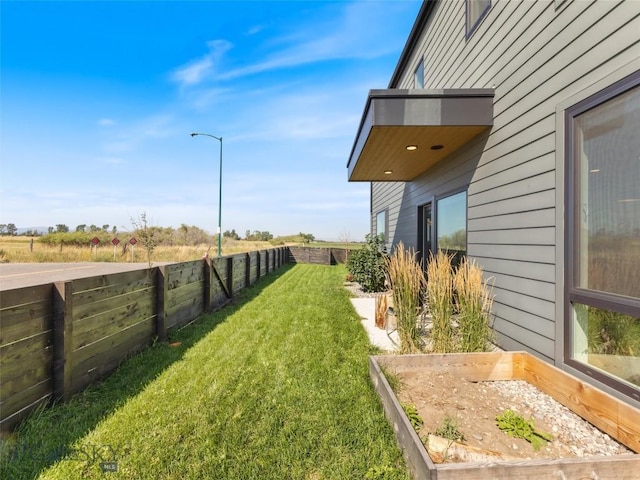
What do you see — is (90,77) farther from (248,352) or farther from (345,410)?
(345,410)

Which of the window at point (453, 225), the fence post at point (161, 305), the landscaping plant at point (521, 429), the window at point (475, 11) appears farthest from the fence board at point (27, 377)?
the window at point (475, 11)

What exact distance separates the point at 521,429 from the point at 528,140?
7.99 ft

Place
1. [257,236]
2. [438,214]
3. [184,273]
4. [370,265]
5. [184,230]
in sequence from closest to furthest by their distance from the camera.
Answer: [184,273] < [438,214] < [370,265] < [184,230] < [257,236]

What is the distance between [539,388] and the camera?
2.50m

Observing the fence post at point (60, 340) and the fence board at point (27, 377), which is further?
the fence post at point (60, 340)

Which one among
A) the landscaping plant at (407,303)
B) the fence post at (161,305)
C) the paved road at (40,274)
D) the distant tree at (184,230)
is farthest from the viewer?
the distant tree at (184,230)

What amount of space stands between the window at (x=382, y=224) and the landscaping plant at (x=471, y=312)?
6.64 m

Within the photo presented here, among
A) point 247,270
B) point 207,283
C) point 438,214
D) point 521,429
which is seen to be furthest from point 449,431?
point 247,270

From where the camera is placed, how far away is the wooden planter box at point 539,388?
4.38 feet

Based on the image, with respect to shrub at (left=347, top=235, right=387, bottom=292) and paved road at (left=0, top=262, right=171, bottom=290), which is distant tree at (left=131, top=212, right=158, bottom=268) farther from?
shrub at (left=347, top=235, right=387, bottom=292)

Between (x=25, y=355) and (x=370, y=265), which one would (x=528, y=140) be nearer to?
(x=25, y=355)

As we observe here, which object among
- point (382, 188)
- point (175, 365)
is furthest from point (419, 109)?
point (382, 188)

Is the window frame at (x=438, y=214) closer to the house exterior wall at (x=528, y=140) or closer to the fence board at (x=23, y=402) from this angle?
the house exterior wall at (x=528, y=140)

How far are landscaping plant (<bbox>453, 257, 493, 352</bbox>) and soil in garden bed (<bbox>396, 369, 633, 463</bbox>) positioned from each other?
0.35m
